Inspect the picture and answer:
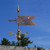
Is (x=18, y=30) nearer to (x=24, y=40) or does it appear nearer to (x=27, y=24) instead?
(x=27, y=24)

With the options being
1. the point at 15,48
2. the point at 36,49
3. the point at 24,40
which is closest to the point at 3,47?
the point at 15,48

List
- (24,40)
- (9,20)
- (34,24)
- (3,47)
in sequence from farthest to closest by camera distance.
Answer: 1. (24,40)
2. (9,20)
3. (34,24)
4. (3,47)

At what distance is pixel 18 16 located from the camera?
17.7 metres

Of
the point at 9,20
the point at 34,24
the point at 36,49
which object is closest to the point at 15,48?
the point at 36,49

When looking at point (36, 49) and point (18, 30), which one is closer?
point (36, 49)

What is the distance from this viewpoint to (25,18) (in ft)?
57.7

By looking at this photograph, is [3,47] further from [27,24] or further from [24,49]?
[27,24]

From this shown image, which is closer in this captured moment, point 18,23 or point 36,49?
point 36,49

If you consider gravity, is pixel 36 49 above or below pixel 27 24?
below

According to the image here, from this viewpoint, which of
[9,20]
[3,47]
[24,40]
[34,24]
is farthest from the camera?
[24,40]

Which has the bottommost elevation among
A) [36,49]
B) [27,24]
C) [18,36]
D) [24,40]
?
[36,49]

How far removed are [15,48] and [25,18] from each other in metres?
6.03

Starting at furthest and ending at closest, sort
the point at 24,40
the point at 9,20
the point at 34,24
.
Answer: the point at 24,40 → the point at 9,20 → the point at 34,24

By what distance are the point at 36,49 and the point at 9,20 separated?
7343mm
